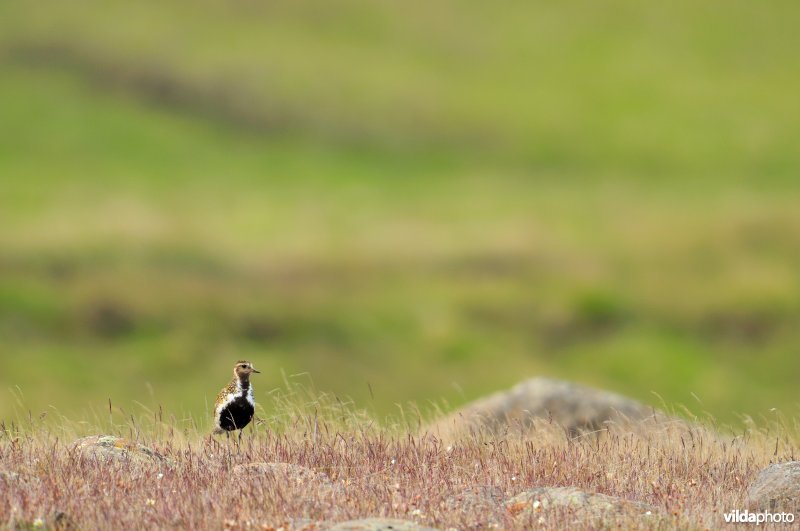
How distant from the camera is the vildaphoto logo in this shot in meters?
11.1

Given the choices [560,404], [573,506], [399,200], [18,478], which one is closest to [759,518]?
[573,506]

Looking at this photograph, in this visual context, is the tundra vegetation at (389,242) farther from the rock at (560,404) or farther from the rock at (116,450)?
the rock at (560,404)

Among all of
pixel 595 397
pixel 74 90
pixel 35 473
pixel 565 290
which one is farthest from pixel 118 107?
pixel 35 473

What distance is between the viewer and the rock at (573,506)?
1088 centimetres

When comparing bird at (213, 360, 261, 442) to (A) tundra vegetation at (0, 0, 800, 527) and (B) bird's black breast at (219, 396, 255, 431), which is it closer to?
(B) bird's black breast at (219, 396, 255, 431)

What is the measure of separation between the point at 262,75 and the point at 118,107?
9.58 meters

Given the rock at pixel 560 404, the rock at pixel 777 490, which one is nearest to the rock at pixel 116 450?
the rock at pixel 777 490

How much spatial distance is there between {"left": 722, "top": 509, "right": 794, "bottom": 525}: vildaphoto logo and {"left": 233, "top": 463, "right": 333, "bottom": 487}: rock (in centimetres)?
345

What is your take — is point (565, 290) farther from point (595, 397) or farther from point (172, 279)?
point (595, 397)

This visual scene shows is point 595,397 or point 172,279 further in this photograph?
point 172,279

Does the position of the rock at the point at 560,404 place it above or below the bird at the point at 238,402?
above

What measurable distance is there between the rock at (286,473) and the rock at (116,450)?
92cm

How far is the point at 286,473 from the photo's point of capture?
11797 millimetres

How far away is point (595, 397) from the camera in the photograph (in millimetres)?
22203
